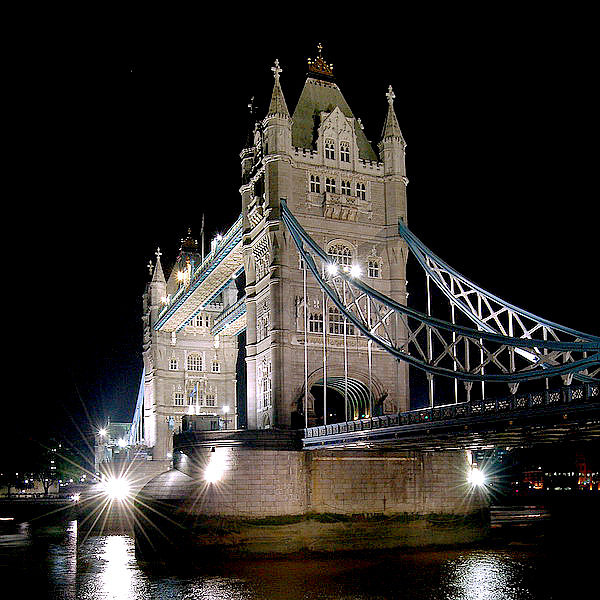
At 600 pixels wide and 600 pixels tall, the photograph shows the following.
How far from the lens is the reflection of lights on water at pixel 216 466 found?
4000cm

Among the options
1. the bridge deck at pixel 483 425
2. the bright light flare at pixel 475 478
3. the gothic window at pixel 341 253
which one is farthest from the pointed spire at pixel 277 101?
the bright light flare at pixel 475 478

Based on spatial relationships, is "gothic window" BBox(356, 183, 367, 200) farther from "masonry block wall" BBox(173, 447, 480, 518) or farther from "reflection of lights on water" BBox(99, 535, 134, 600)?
"reflection of lights on water" BBox(99, 535, 134, 600)

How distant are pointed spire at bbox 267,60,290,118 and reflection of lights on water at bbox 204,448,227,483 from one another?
1910 cm

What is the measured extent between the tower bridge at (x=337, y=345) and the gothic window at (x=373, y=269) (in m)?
0.06

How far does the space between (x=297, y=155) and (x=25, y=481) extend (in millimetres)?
102059

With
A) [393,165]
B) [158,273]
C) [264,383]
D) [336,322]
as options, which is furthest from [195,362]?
[393,165]

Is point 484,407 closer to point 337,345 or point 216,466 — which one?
point 216,466

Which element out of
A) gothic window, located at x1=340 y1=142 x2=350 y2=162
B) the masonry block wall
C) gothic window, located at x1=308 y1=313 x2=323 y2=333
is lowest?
the masonry block wall

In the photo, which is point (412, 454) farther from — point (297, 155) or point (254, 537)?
point (297, 155)

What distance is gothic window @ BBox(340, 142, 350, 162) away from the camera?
164 feet

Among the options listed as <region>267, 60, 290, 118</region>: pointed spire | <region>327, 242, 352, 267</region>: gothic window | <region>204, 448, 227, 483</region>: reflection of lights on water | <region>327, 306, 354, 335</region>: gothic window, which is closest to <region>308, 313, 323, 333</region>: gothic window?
<region>327, 306, 354, 335</region>: gothic window

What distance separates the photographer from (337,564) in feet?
117

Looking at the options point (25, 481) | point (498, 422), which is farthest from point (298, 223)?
point (25, 481)

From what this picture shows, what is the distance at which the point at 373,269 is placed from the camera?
48781 millimetres
